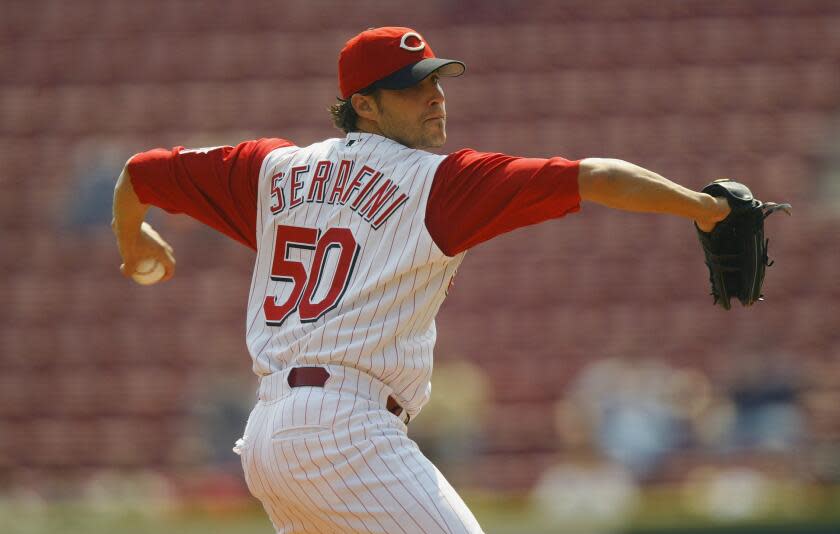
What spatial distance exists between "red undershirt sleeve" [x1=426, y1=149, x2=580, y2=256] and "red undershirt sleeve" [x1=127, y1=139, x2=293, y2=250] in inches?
21.5

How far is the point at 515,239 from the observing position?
9.34 meters

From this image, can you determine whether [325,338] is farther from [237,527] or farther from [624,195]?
[237,527]

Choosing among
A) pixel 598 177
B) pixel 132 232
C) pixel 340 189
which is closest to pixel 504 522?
pixel 132 232

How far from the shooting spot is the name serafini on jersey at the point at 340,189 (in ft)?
9.40

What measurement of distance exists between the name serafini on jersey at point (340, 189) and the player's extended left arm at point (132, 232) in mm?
514

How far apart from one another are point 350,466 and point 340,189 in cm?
65

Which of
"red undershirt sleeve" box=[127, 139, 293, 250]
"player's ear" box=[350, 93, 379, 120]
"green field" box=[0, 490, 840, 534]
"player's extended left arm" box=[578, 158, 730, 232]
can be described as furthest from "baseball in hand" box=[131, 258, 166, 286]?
"green field" box=[0, 490, 840, 534]

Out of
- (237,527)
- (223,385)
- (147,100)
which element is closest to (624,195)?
(237,527)

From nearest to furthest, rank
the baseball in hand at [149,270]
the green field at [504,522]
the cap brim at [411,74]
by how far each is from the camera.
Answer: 1. the cap brim at [411,74]
2. the baseball in hand at [149,270]
3. the green field at [504,522]

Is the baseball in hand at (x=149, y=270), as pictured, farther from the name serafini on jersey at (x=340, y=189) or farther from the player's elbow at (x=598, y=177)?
the player's elbow at (x=598, y=177)

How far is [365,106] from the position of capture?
10.1 feet

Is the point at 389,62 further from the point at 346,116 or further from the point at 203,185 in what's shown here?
the point at 203,185

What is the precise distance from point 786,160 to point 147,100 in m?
5.28

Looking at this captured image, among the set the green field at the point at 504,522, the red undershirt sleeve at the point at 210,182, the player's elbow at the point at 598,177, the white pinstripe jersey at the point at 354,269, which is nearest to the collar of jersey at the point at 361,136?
the white pinstripe jersey at the point at 354,269
